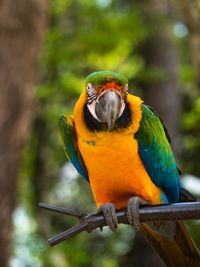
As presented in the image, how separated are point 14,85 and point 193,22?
5.03 feet

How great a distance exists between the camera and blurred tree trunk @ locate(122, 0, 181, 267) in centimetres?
513

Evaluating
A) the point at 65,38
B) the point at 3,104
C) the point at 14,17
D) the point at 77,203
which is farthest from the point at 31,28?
the point at 77,203

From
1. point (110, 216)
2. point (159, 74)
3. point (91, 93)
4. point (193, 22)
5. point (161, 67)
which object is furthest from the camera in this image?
point (161, 67)

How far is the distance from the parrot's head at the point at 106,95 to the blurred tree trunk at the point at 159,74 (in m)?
3.43

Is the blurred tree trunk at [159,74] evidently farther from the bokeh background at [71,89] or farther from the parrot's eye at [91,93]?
the parrot's eye at [91,93]

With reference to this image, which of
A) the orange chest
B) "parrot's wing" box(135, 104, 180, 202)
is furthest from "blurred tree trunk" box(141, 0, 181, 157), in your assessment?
the orange chest

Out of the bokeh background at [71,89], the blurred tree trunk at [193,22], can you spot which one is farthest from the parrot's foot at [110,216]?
the blurred tree trunk at [193,22]

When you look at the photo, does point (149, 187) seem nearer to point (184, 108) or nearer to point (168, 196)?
point (168, 196)

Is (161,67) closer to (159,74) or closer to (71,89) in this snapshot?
(159,74)

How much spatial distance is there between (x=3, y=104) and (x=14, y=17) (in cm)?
75

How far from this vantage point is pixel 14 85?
4.25 m

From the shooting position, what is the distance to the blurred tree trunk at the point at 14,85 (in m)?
4.13

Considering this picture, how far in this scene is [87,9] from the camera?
645cm

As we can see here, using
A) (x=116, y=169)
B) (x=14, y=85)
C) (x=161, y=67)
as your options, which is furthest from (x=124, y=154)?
(x=161, y=67)
